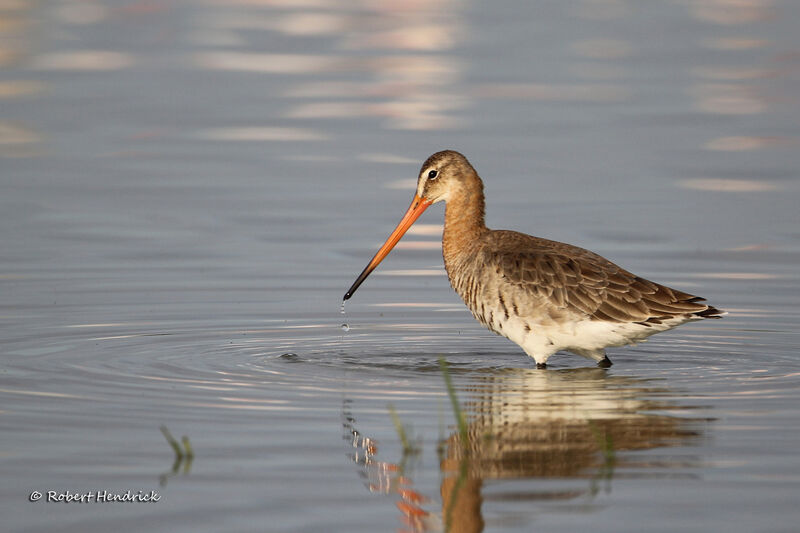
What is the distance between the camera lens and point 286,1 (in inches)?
1336

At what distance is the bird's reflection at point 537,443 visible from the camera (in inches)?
297

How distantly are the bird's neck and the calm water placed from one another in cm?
73

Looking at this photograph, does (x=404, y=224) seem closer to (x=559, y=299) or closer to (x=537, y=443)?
(x=559, y=299)

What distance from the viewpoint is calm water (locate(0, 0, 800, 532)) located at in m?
7.83

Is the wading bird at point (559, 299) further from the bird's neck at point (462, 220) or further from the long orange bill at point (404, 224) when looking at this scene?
the long orange bill at point (404, 224)

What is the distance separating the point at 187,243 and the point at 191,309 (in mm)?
2547

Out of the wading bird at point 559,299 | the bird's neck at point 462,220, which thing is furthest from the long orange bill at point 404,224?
the wading bird at point 559,299

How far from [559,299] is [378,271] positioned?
12.5 feet

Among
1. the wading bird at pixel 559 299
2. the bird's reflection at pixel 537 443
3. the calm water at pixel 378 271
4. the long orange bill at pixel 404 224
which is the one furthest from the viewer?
the long orange bill at pixel 404 224

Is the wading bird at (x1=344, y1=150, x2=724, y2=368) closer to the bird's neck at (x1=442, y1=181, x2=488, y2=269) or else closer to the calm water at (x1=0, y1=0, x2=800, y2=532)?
the bird's neck at (x1=442, y1=181, x2=488, y2=269)

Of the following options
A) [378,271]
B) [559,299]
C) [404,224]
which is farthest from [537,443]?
[378,271]

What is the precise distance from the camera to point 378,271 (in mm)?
14695

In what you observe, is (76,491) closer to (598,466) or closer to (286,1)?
(598,466)

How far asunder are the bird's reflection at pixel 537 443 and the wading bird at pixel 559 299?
38cm
